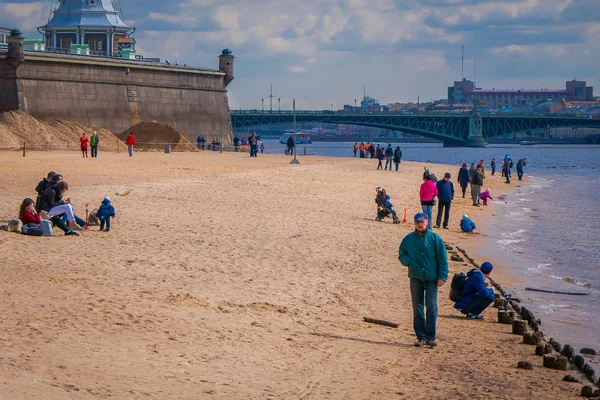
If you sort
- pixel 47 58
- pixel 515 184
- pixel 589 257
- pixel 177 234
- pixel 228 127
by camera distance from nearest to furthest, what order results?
pixel 177 234 < pixel 589 257 < pixel 47 58 < pixel 515 184 < pixel 228 127

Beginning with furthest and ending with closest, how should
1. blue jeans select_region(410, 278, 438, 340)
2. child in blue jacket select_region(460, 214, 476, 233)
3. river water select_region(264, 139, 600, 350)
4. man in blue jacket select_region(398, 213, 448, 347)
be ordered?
child in blue jacket select_region(460, 214, 476, 233) → river water select_region(264, 139, 600, 350) → blue jeans select_region(410, 278, 438, 340) → man in blue jacket select_region(398, 213, 448, 347)

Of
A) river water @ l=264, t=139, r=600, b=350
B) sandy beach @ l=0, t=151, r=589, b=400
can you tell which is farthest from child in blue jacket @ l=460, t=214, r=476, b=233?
sandy beach @ l=0, t=151, r=589, b=400

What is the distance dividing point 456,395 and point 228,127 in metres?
64.9

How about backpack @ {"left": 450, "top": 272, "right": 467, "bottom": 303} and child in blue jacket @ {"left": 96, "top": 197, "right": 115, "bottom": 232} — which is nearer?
backpack @ {"left": 450, "top": 272, "right": 467, "bottom": 303}

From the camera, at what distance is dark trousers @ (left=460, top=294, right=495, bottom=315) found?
48.0 ft

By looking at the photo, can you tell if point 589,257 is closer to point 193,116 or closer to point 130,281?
point 130,281

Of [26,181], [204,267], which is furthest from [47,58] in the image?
[204,267]

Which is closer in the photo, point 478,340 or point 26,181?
point 478,340

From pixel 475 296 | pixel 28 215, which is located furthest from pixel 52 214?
pixel 475 296

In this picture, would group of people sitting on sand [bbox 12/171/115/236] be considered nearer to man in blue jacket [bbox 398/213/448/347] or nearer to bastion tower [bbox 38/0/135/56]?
man in blue jacket [bbox 398/213/448/347]

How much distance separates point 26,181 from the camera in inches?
1161

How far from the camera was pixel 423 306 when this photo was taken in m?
12.4

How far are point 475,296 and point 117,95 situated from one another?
160ft

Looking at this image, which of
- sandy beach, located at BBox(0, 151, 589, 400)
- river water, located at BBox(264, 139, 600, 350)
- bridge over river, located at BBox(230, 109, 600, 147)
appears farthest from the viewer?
bridge over river, located at BBox(230, 109, 600, 147)
